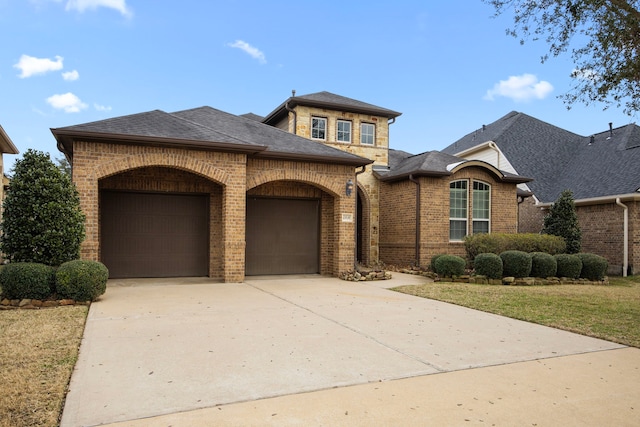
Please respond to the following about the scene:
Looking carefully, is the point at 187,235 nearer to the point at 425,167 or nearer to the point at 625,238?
the point at 425,167

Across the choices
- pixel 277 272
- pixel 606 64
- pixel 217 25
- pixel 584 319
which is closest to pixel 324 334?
pixel 584 319

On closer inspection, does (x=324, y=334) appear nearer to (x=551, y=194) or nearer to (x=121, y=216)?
(x=121, y=216)

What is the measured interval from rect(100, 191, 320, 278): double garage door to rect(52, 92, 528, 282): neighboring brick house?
1.1 inches

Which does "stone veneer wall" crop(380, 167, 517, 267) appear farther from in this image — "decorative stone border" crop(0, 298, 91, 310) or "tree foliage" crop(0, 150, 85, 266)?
"decorative stone border" crop(0, 298, 91, 310)

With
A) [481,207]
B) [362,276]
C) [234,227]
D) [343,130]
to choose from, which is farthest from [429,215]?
[234,227]

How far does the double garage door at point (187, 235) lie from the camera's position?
12117mm

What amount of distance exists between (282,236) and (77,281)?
21.7 feet

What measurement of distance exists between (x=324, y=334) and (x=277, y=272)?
7.85 metres

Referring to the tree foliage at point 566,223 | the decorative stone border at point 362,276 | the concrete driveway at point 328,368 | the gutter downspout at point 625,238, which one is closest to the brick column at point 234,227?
the decorative stone border at point 362,276

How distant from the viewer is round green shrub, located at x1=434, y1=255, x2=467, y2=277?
13.0 metres

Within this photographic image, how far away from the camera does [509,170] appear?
21594 millimetres

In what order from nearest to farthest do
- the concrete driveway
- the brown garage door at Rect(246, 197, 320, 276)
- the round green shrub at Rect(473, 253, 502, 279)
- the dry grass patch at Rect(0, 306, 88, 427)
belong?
the dry grass patch at Rect(0, 306, 88, 427), the concrete driveway, the round green shrub at Rect(473, 253, 502, 279), the brown garage door at Rect(246, 197, 320, 276)

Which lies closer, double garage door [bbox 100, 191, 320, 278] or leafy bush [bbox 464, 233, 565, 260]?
double garage door [bbox 100, 191, 320, 278]

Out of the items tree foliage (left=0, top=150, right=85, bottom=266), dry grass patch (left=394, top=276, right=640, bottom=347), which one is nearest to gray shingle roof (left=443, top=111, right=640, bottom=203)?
dry grass patch (left=394, top=276, right=640, bottom=347)
